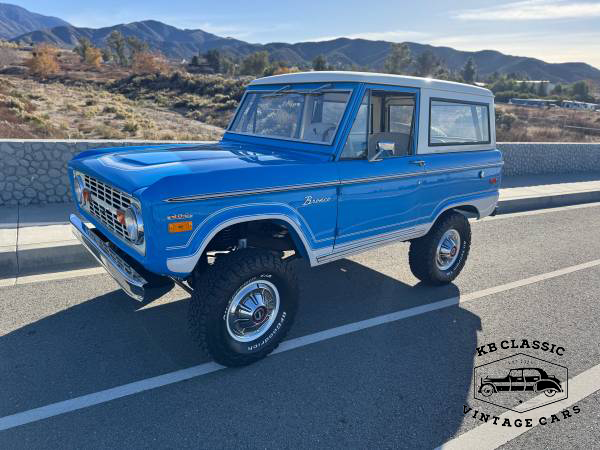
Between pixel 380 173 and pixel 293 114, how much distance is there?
3.30ft

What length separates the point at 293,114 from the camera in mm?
4148

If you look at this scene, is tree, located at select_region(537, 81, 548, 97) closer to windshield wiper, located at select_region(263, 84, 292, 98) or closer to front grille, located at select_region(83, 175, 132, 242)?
windshield wiper, located at select_region(263, 84, 292, 98)

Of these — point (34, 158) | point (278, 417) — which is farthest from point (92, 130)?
point (278, 417)

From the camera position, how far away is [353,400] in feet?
10.1

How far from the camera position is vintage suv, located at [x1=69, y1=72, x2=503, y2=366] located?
2947 millimetres

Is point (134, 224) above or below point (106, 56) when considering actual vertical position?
below

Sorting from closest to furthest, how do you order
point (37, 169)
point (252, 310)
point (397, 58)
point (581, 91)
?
point (252, 310) < point (37, 169) < point (397, 58) < point (581, 91)

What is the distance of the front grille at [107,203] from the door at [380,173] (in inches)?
65.4

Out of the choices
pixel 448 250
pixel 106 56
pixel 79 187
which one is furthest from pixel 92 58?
pixel 448 250

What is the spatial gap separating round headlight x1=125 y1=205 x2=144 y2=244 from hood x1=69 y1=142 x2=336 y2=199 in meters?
0.14

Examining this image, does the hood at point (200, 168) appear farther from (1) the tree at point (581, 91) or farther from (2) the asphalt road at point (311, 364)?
(1) the tree at point (581, 91)

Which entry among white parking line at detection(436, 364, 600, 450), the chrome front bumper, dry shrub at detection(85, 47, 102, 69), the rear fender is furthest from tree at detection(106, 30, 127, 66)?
white parking line at detection(436, 364, 600, 450)

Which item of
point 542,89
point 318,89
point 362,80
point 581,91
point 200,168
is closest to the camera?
point 200,168

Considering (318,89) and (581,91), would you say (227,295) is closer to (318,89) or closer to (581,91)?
(318,89)
